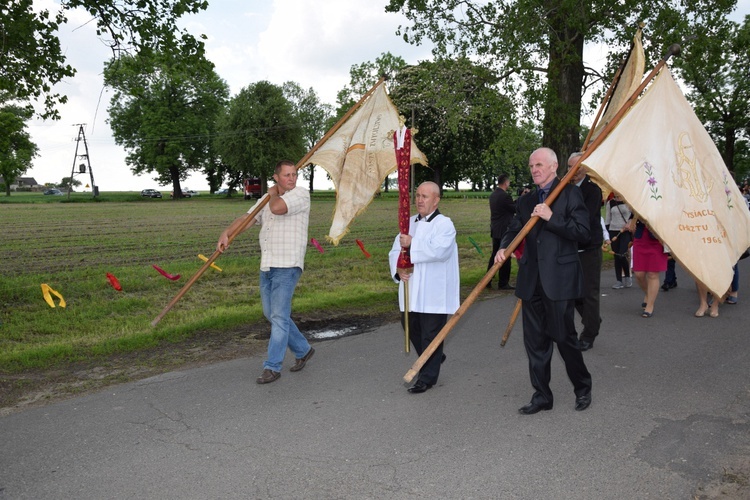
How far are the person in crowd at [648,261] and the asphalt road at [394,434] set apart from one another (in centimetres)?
197

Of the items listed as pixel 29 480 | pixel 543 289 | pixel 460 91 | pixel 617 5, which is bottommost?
pixel 29 480

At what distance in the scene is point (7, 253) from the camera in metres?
17.8

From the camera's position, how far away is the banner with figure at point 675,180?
5.55m

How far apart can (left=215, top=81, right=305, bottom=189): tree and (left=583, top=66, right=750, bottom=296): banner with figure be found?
61.1m

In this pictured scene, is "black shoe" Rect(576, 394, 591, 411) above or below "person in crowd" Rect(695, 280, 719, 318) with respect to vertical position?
below

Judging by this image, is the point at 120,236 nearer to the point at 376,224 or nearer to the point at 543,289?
the point at 376,224

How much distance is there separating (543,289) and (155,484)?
300cm

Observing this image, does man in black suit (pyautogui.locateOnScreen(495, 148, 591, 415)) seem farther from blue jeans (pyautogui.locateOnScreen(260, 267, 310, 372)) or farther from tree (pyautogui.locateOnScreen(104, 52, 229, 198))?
tree (pyautogui.locateOnScreen(104, 52, 229, 198))

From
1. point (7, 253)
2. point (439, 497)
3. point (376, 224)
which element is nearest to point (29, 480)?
point (439, 497)

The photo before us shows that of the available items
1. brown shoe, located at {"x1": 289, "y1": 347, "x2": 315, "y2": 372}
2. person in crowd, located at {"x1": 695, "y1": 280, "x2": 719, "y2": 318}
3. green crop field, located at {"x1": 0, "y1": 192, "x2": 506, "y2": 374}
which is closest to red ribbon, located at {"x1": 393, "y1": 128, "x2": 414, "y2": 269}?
brown shoe, located at {"x1": 289, "y1": 347, "x2": 315, "y2": 372}

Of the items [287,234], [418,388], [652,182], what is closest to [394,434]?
[418,388]

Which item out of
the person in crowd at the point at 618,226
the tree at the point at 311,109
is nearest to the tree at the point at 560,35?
the person in crowd at the point at 618,226

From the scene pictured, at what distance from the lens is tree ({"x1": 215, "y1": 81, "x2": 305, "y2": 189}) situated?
218 feet

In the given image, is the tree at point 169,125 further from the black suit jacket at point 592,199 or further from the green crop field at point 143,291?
the black suit jacket at point 592,199
